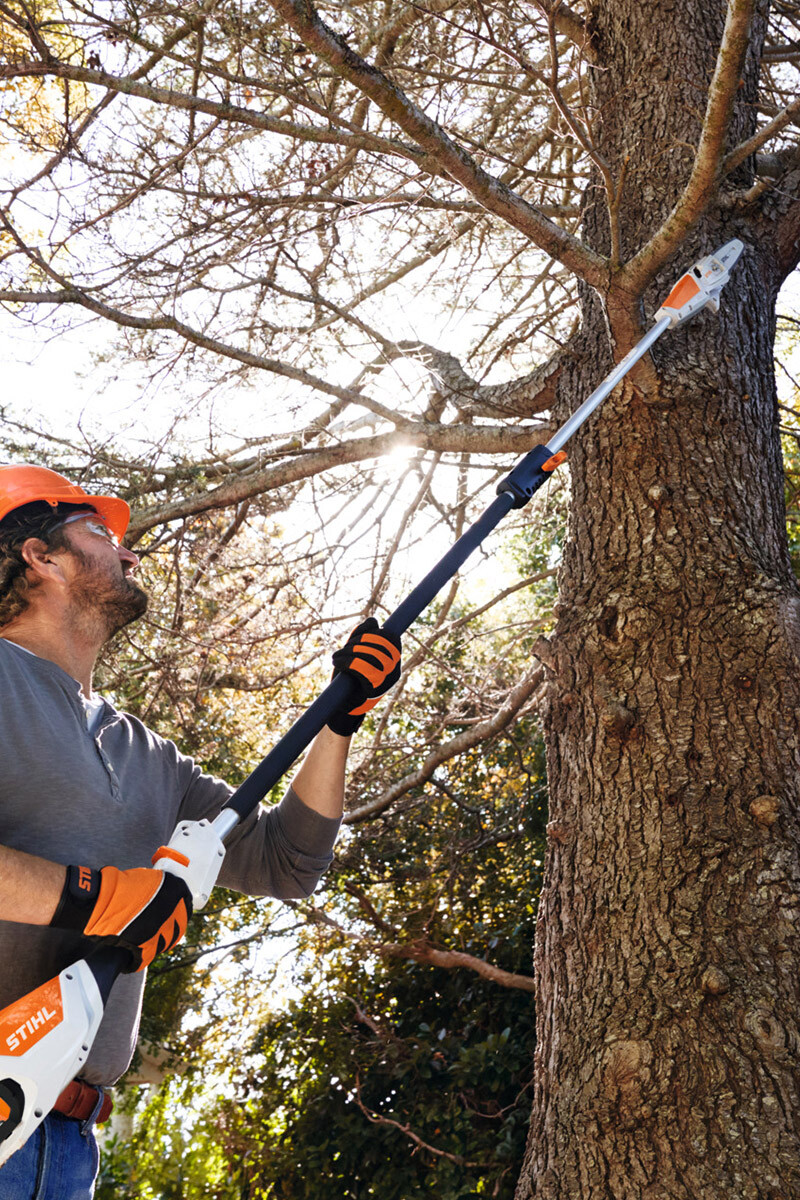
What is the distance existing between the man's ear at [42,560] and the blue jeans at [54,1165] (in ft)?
4.09

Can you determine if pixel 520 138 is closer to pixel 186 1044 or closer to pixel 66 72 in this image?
pixel 66 72

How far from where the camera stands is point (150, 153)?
11.1 feet

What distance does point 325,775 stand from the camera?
2.28 meters

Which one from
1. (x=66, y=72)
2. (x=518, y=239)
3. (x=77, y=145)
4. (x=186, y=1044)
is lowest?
(x=186, y=1044)

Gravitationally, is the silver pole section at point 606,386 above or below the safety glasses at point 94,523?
above

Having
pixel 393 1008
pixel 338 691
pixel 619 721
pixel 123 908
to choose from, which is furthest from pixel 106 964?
pixel 393 1008

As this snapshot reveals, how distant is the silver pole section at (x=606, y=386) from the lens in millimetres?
2365

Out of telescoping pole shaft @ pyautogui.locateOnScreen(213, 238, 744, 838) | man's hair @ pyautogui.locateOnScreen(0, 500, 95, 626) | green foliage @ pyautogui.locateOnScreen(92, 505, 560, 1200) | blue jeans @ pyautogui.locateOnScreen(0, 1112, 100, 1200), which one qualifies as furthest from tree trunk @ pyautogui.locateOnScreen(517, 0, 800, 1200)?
green foliage @ pyautogui.locateOnScreen(92, 505, 560, 1200)

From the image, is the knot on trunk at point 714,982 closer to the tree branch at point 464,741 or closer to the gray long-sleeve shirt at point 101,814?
the gray long-sleeve shirt at point 101,814

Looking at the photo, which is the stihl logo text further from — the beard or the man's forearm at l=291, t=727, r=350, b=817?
the beard

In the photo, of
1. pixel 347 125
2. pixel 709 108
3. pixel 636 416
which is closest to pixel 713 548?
pixel 636 416

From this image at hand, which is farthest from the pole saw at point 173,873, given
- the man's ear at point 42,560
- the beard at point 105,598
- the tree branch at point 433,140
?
the man's ear at point 42,560

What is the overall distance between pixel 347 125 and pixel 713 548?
1599 millimetres

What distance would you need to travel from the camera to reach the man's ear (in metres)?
2.40
